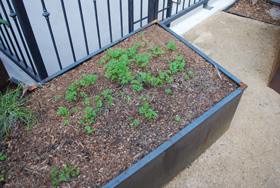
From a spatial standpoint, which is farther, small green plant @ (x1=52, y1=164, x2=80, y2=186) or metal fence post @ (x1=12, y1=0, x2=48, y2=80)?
metal fence post @ (x1=12, y1=0, x2=48, y2=80)

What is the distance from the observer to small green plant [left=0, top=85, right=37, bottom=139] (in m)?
2.07

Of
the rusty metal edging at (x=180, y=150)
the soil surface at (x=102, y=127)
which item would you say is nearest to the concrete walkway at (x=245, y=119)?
the rusty metal edging at (x=180, y=150)

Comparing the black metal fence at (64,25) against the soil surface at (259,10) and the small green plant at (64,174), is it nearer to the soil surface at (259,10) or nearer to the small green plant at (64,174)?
the soil surface at (259,10)

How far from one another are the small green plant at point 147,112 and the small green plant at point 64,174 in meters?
0.73

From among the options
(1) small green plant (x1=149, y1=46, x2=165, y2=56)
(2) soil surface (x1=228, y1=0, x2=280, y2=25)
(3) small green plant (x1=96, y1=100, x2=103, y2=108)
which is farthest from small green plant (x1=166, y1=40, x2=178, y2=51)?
(2) soil surface (x1=228, y1=0, x2=280, y2=25)

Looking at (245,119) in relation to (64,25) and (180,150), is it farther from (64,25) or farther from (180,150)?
(64,25)

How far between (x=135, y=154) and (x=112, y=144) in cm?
21

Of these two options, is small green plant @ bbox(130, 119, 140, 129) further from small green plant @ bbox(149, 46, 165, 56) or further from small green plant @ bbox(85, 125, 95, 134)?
small green plant @ bbox(149, 46, 165, 56)

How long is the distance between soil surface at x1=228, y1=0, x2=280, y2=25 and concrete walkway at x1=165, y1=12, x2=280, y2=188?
10.3 inches

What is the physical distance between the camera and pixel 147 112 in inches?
86.7

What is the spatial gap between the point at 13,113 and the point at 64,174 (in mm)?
745

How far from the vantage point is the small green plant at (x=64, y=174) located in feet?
5.85

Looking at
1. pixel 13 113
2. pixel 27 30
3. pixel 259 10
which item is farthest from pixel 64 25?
pixel 259 10

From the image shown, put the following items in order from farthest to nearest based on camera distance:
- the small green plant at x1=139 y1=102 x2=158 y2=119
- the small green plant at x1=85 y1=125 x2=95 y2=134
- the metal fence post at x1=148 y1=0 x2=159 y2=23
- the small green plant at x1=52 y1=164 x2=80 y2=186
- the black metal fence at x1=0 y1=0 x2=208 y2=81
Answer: the black metal fence at x1=0 y1=0 x2=208 y2=81 < the metal fence post at x1=148 y1=0 x2=159 y2=23 < the small green plant at x1=139 y1=102 x2=158 y2=119 < the small green plant at x1=85 y1=125 x2=95 y2=134 < the small green plant at x1=52 y1=164 x2=80 y2=186
